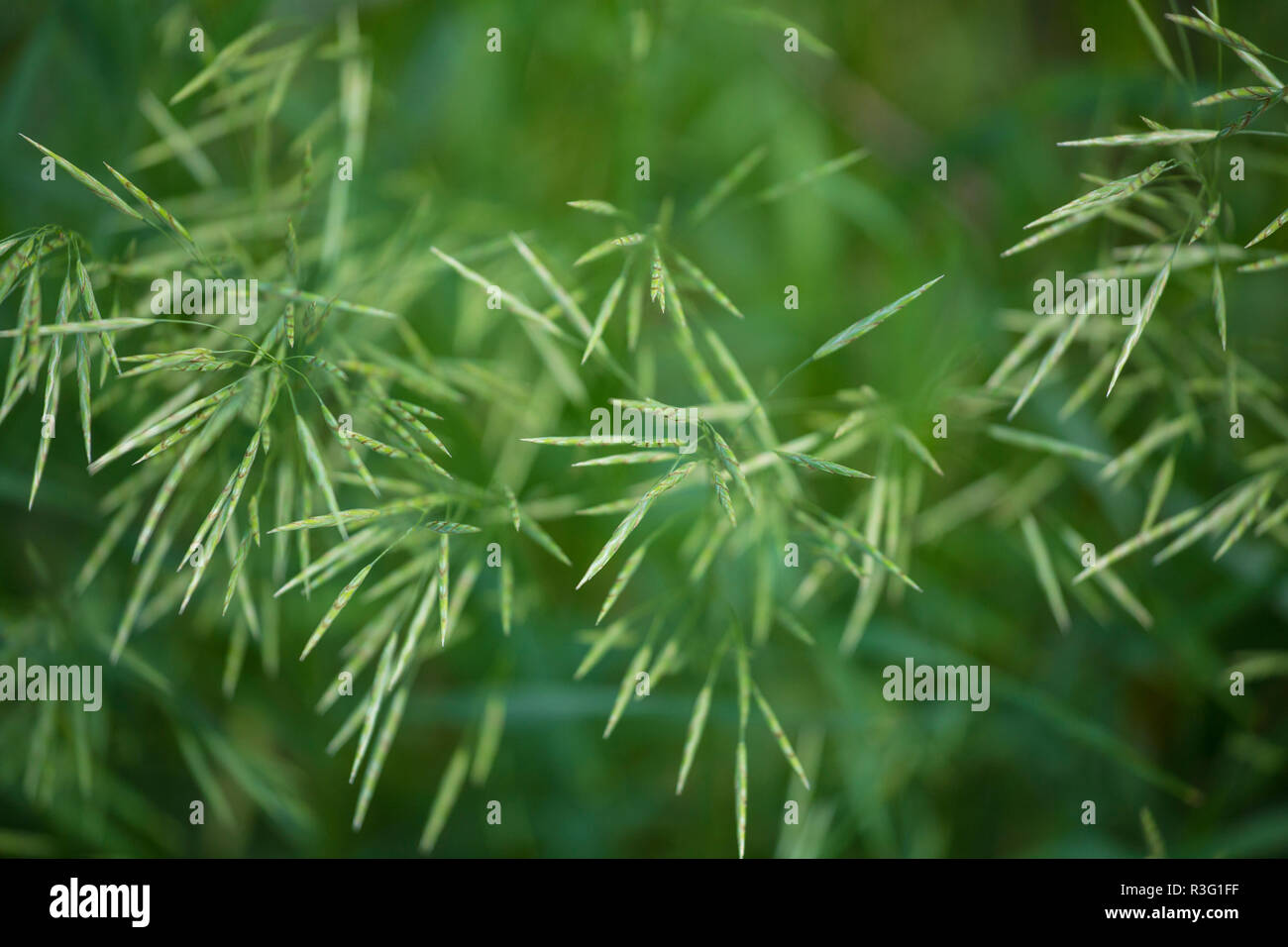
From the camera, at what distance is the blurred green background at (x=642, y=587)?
0.82 meters

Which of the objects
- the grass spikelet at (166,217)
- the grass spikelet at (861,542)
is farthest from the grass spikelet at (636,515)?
the grass spikelet at (166,217)

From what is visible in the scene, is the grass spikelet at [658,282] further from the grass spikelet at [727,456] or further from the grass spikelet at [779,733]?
the grass spikelet at [779,733]

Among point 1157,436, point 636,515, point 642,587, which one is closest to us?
point 636,515

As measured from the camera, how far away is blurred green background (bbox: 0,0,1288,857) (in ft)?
2.69

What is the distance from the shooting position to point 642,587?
A: 101 cm

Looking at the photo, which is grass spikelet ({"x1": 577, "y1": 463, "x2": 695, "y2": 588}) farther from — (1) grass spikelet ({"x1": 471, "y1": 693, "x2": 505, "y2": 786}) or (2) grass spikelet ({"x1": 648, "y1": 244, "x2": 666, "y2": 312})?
(1) grass spikelet ({"x1": 471, "y1": 693, "x2": 505, "y2": 786})

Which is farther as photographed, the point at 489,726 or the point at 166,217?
the point at 489,726

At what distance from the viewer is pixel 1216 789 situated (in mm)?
A: 889

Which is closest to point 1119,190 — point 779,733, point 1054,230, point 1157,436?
point 1054,230

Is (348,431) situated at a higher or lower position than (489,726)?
higher

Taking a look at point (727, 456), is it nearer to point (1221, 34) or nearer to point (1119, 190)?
point (1119, 190)

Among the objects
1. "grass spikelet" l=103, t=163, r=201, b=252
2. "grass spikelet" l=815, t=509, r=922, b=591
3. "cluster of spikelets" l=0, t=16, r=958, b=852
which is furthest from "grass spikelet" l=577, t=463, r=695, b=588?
"grass spikelet" l=103, t=163, r=201, b=252

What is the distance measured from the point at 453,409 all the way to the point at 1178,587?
67 cm

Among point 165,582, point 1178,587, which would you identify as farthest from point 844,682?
point 165,582
